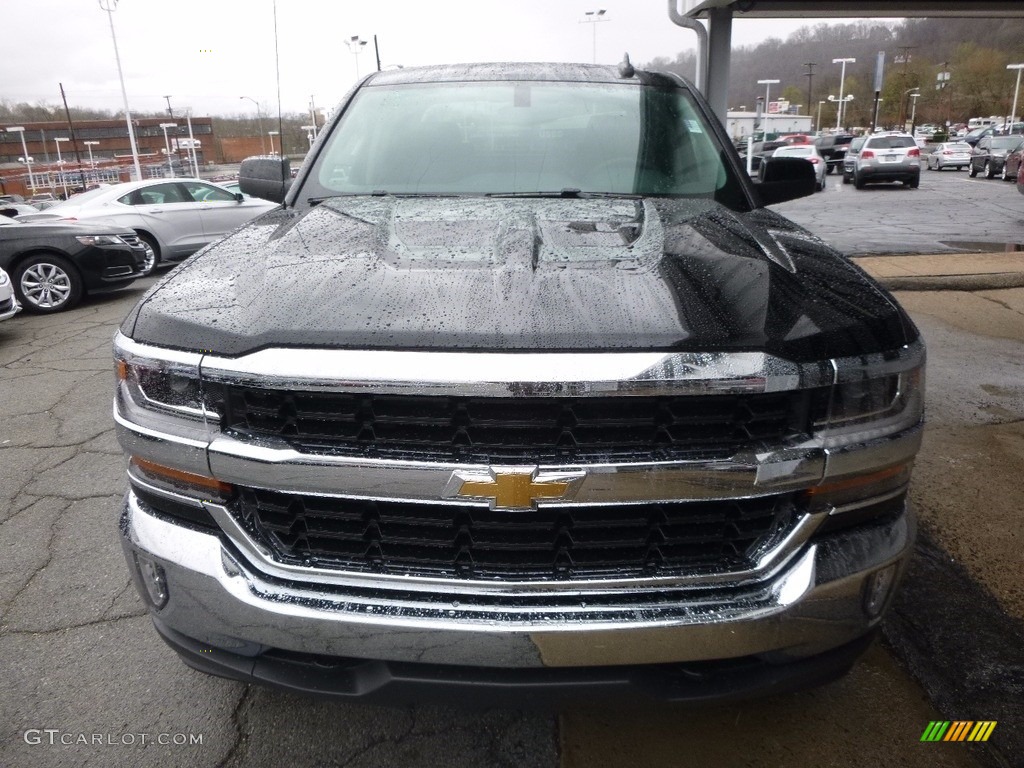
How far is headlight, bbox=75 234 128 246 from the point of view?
28.7 feet

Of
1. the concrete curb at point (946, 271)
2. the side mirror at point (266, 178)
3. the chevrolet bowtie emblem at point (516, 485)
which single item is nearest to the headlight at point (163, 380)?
the chevrolet bowtie emblem at point (516, 485)

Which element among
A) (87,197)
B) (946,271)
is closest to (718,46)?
(946,271)

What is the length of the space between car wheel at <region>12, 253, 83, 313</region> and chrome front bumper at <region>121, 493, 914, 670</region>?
8.28 meters

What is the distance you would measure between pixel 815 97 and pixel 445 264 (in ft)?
401

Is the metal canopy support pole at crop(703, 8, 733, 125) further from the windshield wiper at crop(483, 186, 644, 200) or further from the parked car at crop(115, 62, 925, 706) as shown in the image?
the parked car at crop(115, 62, 925, 706)

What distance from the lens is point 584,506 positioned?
5.01ft

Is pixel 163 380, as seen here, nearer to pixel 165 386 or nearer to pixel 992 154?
pixel 165 386

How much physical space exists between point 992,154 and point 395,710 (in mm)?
32291

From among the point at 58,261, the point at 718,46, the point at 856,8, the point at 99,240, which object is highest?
the point at 856,8

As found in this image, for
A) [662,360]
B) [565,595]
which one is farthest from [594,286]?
[565,595]

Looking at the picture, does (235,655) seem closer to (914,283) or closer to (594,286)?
(594,286)

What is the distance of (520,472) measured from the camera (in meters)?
1.49

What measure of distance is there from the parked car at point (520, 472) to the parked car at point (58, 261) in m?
8.07

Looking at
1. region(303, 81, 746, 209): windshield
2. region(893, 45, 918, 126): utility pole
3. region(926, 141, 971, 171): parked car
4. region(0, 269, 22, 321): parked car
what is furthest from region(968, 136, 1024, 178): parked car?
region(893, 45, 918, 126): utility pole
